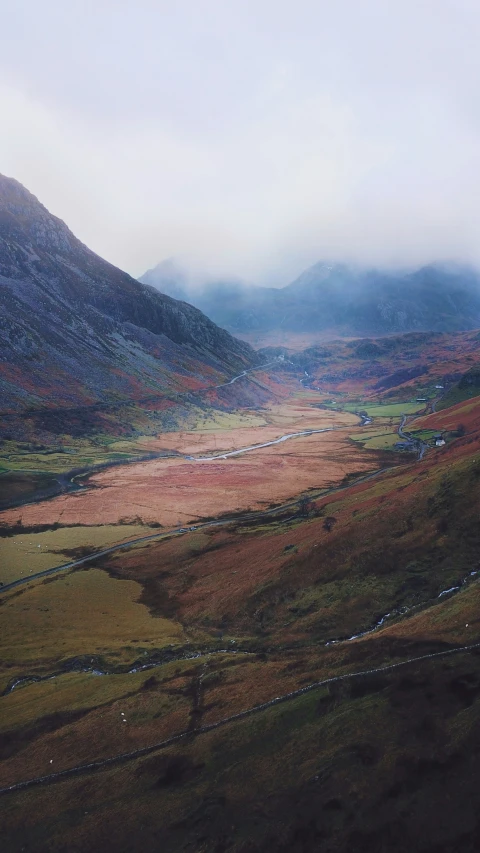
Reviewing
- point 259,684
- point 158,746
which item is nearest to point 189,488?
point 259,684

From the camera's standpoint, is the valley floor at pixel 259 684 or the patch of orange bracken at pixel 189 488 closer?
the valley floor at pixel 259 684

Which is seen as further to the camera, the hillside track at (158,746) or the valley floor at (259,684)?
the hillside track at (158,746)

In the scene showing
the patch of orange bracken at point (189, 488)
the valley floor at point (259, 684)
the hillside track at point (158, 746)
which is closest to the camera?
the valley floor at point (259, 684)

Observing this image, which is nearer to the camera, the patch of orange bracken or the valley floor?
the valley floor

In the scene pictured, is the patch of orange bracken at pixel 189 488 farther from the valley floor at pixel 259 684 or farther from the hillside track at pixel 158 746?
the hillside track at pixel 158 746

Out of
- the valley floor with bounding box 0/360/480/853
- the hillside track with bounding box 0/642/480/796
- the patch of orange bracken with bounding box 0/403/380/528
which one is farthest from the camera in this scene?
the patch of orange bracken with bounding box 0/403/380/528

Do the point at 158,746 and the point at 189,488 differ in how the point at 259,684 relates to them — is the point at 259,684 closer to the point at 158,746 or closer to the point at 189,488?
the point at 158,746

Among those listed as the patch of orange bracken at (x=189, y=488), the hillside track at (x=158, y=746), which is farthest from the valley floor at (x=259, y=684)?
the patch of orange bracken at (x=189, y=488)

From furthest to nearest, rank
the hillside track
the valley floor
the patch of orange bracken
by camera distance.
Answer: the patch of orange bracken → the hillside track → the valley floor

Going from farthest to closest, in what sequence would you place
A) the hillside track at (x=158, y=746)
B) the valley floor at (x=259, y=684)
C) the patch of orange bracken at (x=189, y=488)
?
the patch of orange bracken at (x=189, y=488) < the hillside track at (x=158, y=746) < the valley floor at (x=259, y=684)

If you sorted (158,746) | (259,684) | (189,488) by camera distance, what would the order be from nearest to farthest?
(158,746) → (259,684) → (189,488)

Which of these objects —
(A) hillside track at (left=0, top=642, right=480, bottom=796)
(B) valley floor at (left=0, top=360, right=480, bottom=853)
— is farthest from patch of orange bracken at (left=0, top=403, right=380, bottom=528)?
(A) hillside track at (left=0, top=642, right=480, bottom=796)

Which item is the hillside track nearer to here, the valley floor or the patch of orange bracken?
the valley floor
